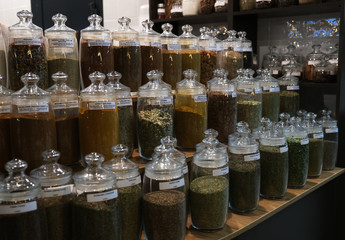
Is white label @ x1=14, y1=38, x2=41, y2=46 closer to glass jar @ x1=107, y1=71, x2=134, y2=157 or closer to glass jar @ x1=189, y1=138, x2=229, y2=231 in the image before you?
glass jar @ x1=107, y1=71, x2=134, y2=157

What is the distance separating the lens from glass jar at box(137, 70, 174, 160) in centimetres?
155

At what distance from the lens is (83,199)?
3.56ft

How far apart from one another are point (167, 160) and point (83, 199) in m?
0.33

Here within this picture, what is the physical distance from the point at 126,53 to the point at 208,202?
71cm

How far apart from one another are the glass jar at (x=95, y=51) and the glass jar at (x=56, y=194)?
536 mm

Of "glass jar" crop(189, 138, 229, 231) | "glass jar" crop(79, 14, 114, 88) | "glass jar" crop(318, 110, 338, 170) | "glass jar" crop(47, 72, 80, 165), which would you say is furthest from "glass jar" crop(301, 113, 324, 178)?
"glass jar" crop(47, 72, 80, 165)

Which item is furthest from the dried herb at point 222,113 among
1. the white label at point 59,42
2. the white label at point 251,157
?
the white label at point 59,42

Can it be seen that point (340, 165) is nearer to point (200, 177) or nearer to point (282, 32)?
point (282, 32)

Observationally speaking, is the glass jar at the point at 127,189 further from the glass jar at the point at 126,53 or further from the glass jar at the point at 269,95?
the glass jar at the point at 269,95

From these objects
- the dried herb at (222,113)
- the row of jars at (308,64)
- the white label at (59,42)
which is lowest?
the dried herb at (222,113)

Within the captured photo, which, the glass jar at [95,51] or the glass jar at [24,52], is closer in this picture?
the glass jar at [24,52]

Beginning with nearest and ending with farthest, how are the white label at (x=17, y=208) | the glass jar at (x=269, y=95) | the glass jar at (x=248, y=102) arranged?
the white label at (x=17, y=208)
the glass jar at (x=248, y=102)
the glass jar at (x=269, y=95)

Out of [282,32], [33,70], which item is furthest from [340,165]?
[33,70]

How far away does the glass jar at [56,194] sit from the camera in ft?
3.51
